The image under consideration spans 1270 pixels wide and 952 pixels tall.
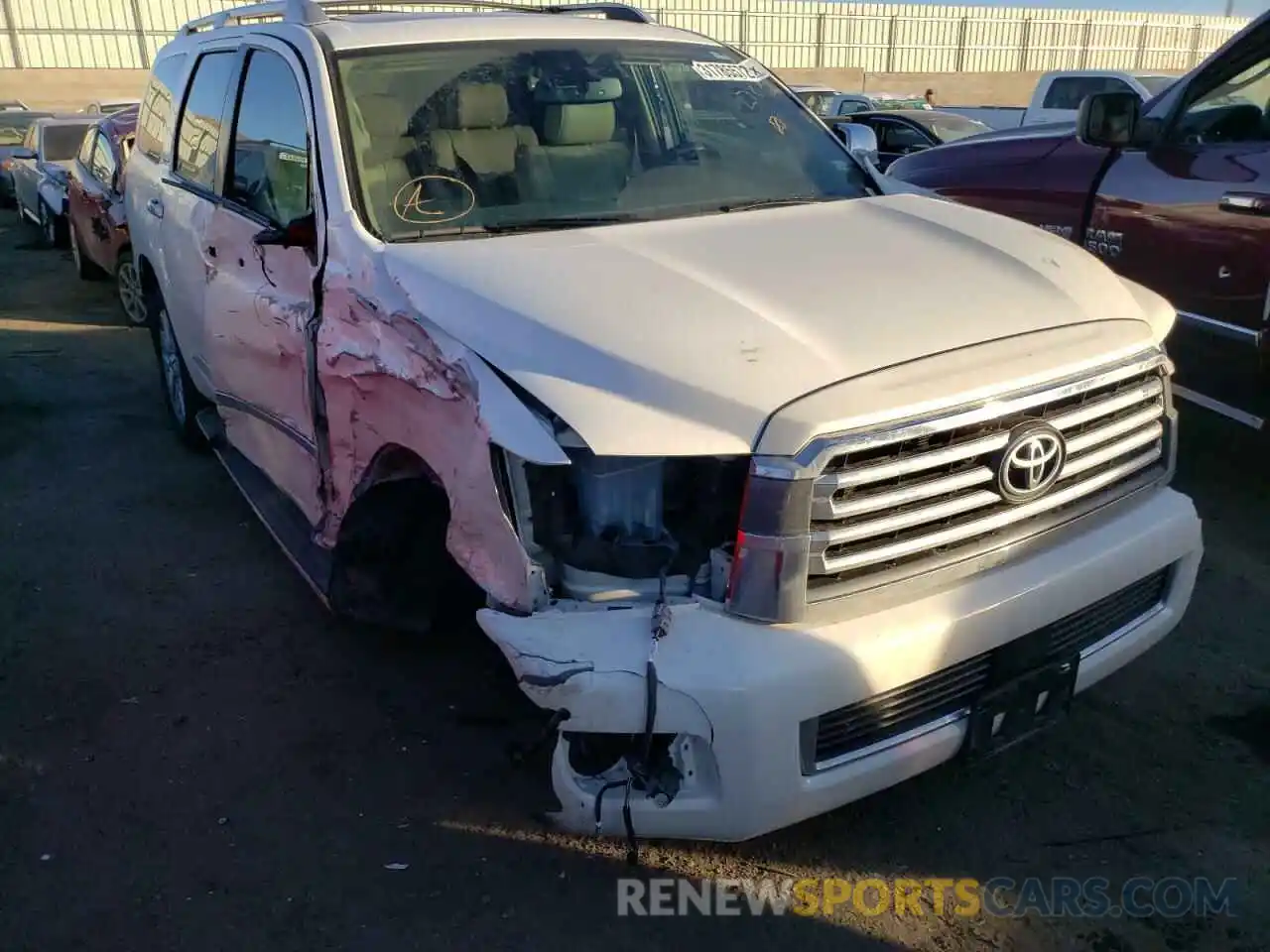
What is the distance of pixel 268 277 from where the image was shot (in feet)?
12.3

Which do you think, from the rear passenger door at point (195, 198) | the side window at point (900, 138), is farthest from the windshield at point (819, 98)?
the rear passenger door at point (195, 198)

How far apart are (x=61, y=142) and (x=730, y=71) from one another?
11.1 meters

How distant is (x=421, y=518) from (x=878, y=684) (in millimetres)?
1443

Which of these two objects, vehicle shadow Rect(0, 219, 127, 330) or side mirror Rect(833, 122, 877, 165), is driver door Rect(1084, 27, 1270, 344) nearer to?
side mirror Rect(833, 122, 877, 165)

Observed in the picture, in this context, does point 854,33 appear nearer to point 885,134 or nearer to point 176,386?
point 885,134

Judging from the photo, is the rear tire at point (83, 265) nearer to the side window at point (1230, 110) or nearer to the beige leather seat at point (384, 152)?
the beige leather seat at point (384, 152)

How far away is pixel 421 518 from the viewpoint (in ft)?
10.4

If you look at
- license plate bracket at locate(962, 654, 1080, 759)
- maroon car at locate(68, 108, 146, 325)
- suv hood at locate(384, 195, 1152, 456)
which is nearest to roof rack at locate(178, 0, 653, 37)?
suv hood at locate(384, 195, 1152, 456)

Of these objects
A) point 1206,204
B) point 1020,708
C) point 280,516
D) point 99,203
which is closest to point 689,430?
point 1020,708

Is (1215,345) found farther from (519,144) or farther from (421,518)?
(421,518)

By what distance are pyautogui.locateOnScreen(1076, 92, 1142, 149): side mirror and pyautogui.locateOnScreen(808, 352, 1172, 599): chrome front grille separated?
2029 mm

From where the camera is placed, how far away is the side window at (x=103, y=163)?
29.1ft

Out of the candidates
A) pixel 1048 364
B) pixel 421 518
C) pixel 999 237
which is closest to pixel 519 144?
pixel 421 518

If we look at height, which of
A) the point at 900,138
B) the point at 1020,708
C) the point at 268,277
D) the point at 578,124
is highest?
the point at 578,124
